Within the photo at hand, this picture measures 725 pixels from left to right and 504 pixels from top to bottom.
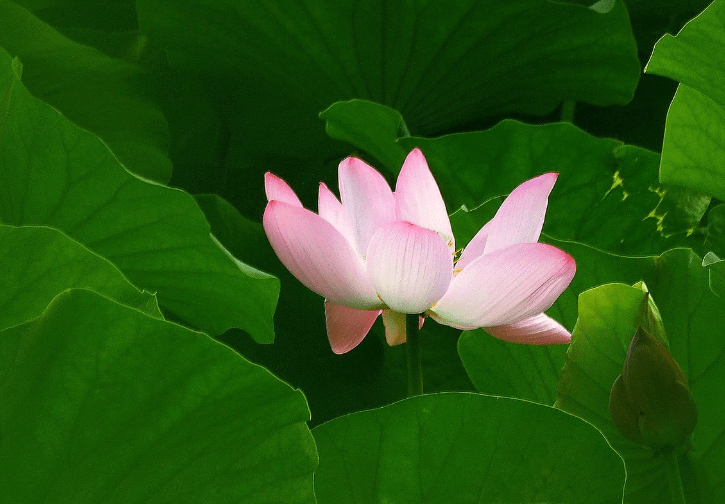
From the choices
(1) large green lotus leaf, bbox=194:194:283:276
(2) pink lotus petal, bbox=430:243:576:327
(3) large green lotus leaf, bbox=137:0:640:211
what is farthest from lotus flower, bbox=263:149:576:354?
(3) large green lotus leaf, bbox=137:0:640:211

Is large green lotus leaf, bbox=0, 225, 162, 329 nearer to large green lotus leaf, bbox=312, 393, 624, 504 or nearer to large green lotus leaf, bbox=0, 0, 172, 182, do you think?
large green lotus leaf, bbox=312, 393, 624, 504

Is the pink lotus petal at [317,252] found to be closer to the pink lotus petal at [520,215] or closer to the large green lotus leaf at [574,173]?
the pink lotus petal at [520,215]

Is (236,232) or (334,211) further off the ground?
(334,211)

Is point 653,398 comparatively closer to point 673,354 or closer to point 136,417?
point 673,354

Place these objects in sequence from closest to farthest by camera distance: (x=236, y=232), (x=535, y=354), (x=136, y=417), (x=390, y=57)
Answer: (x=136, y=417) < (x=535, y=354) < (x=236, y=232) < (x=390, y=57)

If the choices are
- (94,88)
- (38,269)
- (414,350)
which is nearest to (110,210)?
(38,269)

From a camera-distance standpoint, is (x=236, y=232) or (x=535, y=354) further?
(x=236, y=232)

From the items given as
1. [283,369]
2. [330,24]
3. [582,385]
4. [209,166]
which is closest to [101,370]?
[582,385]

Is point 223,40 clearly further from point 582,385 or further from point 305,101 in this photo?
point 582,385
